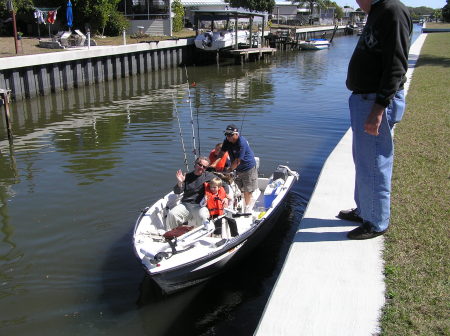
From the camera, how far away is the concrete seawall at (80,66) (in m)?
20.3

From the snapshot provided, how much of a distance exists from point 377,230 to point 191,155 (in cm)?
792

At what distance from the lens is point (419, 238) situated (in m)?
4.95

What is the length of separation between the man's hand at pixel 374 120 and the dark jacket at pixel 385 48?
2.2 inches

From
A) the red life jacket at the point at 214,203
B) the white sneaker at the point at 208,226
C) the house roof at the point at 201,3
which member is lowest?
the white sneaker at the point at 208,226

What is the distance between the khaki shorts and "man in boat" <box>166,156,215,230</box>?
81 centimetres

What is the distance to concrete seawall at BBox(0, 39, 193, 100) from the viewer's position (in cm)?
A: 2028

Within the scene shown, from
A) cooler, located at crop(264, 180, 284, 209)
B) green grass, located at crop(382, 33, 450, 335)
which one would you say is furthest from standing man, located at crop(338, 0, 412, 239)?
cooler, located at crop(264, 180, 284, 209)

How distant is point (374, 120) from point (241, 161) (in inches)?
149

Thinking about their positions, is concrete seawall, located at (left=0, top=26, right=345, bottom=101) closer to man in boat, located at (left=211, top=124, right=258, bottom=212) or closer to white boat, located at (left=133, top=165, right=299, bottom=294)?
man in boat, located at (left=211, top=124, right=258, bottom=212)

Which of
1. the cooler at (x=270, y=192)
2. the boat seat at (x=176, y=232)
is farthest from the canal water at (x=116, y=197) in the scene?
the boat seat at (x=176, y=232)

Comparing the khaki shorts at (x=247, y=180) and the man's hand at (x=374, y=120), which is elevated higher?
the man's hand at (x=374, y=120)

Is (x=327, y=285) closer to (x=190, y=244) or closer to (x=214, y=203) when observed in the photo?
(x=190, y=244)

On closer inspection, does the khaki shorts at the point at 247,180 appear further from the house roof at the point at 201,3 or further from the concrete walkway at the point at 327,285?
the house roof at the point at 201,3

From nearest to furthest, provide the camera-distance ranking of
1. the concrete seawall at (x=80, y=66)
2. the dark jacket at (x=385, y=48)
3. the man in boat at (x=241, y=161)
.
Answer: the dark jacket at (x=385, y=48)
the man in boat at (x=241, y=161)
the concrete seawall at (x=80, y=66)
